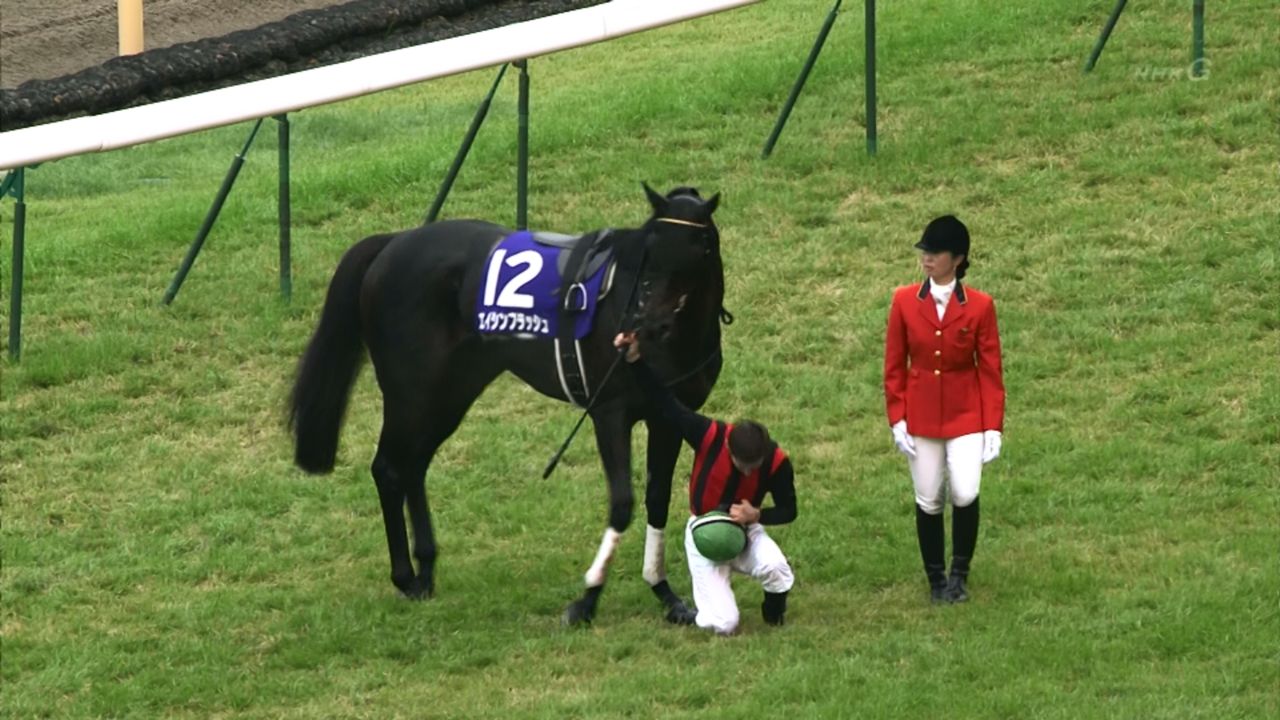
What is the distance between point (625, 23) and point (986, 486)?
439 cm

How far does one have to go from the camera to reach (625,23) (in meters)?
12.6

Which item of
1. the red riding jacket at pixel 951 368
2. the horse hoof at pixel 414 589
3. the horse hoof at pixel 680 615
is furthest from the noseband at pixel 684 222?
the horse hoof at pixel 414 589

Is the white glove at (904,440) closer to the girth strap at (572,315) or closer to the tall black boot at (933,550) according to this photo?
the tall black boot at (933,550)

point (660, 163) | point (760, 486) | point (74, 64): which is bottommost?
point (760, 486)

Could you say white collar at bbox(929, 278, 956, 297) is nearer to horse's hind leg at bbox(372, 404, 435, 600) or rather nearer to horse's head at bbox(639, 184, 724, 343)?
horse's head at bbox(639, 184, 724, 343)

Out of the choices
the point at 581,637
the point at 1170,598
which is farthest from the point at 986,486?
the point at 581,637

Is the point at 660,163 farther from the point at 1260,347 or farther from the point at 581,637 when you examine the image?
the point at 581,637

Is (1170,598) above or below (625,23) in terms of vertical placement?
below

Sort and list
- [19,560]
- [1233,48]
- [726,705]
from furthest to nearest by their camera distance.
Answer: [1233,48] → [19,560] → [726,705]

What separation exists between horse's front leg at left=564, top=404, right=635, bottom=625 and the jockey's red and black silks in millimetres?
277

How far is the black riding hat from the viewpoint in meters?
7.95

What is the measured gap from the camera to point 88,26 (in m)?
18.4

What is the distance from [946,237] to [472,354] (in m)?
1.94

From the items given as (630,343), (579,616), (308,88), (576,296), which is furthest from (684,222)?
(308,88)
